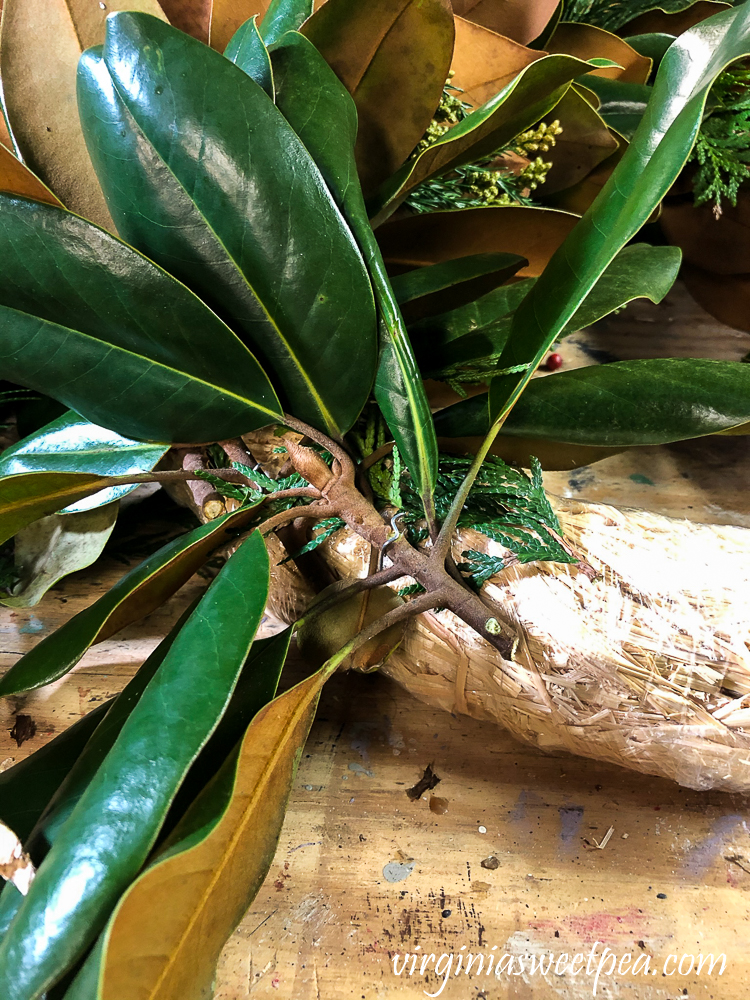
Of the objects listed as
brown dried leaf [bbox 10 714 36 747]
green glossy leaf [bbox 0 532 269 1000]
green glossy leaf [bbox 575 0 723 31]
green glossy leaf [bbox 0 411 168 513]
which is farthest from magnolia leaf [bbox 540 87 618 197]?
brown dried leaf [bbox 10 714 36 747]

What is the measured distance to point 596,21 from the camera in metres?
1.01

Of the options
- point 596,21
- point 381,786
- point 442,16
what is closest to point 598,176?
point 596,21

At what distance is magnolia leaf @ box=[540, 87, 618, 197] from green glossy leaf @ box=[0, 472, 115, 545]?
0.63 meters

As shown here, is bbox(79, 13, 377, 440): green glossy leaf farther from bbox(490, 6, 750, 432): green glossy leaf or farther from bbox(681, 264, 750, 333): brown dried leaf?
bbox(681, 264, 750, 333): brown dried leaf

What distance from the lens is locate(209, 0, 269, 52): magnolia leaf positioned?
2.10 feet

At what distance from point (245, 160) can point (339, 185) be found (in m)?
0.08

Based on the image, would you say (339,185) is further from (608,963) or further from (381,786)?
(608,963)

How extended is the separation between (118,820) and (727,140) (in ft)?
3.49

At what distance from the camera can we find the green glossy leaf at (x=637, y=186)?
445 millimetres

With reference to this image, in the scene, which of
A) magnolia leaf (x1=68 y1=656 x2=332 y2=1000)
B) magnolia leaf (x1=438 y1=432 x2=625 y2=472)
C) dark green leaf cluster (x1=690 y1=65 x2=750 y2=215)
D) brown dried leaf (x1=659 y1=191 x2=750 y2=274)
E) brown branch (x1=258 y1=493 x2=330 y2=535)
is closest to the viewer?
magnolia leaf (x1=68 y1=656 x2=332 y2=1000)

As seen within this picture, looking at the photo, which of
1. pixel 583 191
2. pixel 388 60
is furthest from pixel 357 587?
pixel 583 191

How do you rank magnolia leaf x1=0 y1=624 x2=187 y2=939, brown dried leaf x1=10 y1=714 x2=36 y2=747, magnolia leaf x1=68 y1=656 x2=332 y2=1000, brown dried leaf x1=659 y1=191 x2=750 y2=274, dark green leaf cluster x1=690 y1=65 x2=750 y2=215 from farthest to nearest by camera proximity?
brown dried leaf x1=659 y1=191 x2=750 y2=274 < dark green leaf cluster x1=690 y1=65 x2=750 y2=215 < brown dried leaf x1=10 y1=714 x2=36 y2=747 < magnolia leaf x1=0 y1=624 x2=187 y2=939 < magnolia leaf x1=68 y1=656 x2=332 y2=1000

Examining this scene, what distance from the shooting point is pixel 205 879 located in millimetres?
367

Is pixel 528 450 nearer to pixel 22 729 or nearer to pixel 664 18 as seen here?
pixel 22 729
